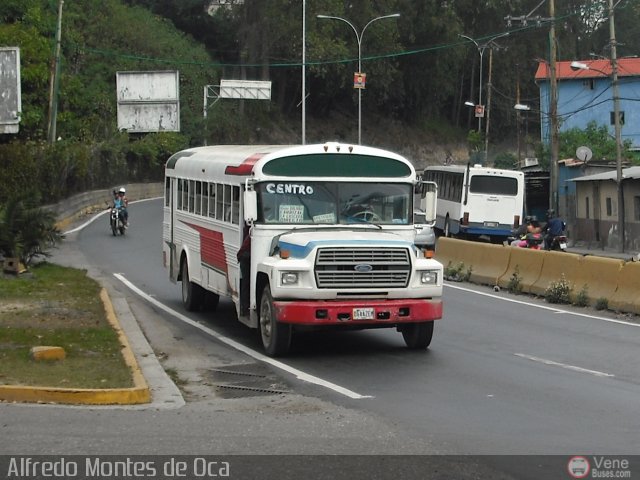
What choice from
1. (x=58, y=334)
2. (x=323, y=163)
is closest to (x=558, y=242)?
(x=323, y=163)

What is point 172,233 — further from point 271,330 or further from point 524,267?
point 524,267

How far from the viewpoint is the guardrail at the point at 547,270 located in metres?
20.5

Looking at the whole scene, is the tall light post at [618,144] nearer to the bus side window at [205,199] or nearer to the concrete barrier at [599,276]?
the concrete barrier at [599,276]

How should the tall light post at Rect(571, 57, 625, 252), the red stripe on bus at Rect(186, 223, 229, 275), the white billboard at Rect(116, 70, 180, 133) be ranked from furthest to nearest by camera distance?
the white billboard at Rect(116, 70, 180, 133) → the tall light post at Rect(571, 57, 625, 252) → the red stripe on bus at Rect(186, 223, 229, 275)

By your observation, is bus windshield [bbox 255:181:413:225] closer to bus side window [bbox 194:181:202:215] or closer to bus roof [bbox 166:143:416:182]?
bus roof [bbox 166:143:416:182]

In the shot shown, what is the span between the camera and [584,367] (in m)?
13.6

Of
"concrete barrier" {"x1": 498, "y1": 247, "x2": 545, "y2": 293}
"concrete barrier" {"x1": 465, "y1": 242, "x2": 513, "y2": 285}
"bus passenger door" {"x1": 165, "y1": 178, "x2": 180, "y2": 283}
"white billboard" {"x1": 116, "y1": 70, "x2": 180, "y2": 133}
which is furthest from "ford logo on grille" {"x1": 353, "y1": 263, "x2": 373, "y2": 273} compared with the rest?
"white billboard" {"x1": 116, "y1": 70, "x2": 180, "y2": 133}

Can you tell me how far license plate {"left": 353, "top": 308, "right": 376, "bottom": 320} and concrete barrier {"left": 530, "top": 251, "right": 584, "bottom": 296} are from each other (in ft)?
30.8

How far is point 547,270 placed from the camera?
23.4 metres

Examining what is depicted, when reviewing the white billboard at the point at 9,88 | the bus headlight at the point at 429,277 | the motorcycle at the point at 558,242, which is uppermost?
the white billboard at the point at 9,88

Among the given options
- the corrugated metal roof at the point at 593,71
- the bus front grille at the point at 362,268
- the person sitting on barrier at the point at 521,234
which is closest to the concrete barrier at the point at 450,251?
the person sitting on barrier at the point at 521,234

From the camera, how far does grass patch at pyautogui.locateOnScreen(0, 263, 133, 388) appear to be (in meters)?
11.7

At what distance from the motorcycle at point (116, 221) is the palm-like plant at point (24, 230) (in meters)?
15.0
